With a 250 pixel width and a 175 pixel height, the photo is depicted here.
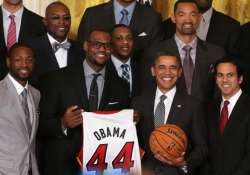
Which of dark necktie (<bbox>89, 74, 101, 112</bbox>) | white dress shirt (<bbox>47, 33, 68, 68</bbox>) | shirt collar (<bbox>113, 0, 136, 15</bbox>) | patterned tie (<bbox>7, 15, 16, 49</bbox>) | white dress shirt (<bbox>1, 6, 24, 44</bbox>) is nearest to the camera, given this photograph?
dark necktie (<bbox>89, 74, 101, 112</bbox>)

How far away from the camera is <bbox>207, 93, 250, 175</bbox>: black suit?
6.27 meters

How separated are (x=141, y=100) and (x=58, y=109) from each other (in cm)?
73

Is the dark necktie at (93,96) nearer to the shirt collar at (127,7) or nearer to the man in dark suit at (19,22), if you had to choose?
the man in dark suit at (19,22)

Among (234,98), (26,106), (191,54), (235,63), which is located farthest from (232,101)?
(26,106)

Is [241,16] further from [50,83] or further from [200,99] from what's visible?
[50,83]

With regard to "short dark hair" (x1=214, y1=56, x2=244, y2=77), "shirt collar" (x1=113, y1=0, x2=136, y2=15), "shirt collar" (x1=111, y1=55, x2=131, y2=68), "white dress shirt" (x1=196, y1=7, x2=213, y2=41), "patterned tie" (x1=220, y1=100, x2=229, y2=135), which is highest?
"shirt collar" (x1=113, y1=0, x2=136, y2=15)

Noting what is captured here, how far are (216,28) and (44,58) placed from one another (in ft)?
6.09

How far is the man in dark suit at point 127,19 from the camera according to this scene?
7.77m

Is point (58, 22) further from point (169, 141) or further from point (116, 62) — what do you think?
point (169, 141)

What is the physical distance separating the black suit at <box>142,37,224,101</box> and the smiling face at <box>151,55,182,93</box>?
569mm

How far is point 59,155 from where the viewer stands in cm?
654

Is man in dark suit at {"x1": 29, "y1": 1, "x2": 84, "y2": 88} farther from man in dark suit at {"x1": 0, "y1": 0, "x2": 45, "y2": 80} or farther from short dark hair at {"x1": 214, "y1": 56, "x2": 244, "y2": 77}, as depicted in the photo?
short dark hair at {"x1": 214, "y1": 56, "x2": 244, "y2": 77}

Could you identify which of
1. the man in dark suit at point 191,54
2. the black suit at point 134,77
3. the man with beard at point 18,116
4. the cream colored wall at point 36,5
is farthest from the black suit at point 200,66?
the cream colored wall at point 36,5

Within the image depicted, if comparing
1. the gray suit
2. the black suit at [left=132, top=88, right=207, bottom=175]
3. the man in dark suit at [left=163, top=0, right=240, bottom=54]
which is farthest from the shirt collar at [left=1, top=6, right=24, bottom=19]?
the black suit at [left=132, top=88, right=207, bottom=175]
